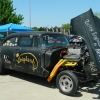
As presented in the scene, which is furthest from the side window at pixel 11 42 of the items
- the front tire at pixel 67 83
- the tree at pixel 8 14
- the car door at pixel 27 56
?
the tree at pixel 8 14

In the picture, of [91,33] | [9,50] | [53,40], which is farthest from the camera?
[9,50]

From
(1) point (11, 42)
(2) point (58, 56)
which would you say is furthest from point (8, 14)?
(2) point (58, 56)

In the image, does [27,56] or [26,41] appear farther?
[26,41]

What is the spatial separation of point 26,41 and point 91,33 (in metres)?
2.49

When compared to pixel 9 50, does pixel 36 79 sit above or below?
below

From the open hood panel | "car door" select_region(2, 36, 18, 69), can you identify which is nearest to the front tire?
the open hood panel

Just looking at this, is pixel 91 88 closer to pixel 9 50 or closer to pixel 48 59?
pixel 48 59

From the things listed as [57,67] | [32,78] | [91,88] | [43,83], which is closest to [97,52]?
[57,67]

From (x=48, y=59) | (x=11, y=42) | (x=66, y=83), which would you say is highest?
(x=11, y=42)

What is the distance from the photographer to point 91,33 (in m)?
5.04

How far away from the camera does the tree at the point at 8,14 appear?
83.9ft

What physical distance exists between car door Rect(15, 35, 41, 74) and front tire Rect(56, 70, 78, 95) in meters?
0.91

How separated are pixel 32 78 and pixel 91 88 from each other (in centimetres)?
233

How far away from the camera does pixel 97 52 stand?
491cm
